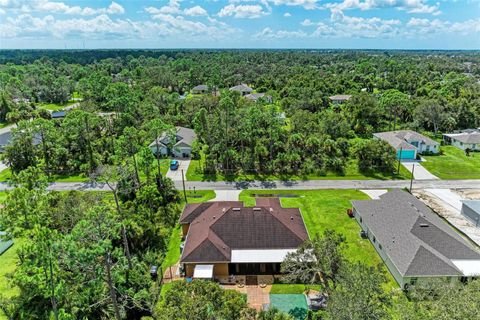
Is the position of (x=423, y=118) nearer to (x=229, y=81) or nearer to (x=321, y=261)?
(x=321, y=261)

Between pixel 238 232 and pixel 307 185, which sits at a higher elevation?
pixel 238 232

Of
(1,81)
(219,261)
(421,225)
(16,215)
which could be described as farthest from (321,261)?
(1,81)

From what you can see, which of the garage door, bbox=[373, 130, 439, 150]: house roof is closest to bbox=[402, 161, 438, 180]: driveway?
the garage door

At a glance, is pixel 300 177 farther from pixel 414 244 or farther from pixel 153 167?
pixel 414 244

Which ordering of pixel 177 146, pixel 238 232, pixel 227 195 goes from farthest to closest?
pixel 177 146 < pixel 227 195 < pixel 238 232

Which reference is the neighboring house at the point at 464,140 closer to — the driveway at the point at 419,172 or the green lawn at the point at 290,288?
the driveway at the point at 419,172

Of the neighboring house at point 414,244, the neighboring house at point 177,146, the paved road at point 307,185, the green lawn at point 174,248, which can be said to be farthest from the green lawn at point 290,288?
the neighboring house at point 177,146

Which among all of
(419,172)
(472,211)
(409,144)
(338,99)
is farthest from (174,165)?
(338,99)
